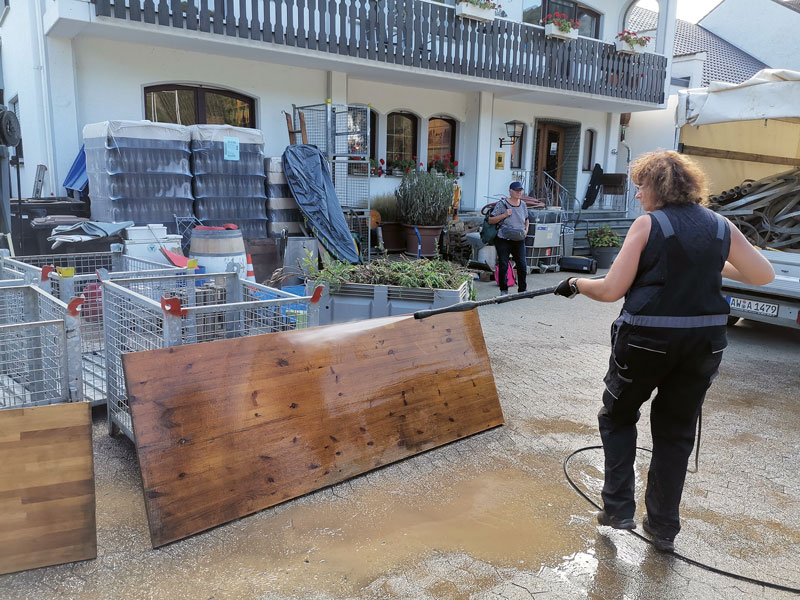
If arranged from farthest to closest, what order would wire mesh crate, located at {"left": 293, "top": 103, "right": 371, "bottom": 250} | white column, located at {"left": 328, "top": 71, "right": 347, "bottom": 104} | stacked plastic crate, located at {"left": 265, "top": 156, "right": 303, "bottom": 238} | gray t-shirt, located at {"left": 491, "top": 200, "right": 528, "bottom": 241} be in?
white column, located at {"left": 328, "top": 71, "right": 347, "bottom": 104} → wire mesh crate, located at {"left": 293, "top": 103, "right": 371, "bottom": 250} → stacked plastic crate, located at {"left": 265, "top": 156, "right": 303, "bottom": 238} → gray t-shirt, located at {"left": 491, "top": 200, "right": 528, "bottom": 241}

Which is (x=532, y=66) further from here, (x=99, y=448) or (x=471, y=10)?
(x=99, y=448)

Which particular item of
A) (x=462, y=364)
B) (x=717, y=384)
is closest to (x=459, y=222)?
(x=717, y=384)

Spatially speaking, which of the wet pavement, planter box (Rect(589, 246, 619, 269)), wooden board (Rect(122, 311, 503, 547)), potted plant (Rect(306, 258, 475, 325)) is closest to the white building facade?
planter box (Rect(589, 246, 619, 269))

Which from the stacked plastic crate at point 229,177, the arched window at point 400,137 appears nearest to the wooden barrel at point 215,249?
the stacked plastic crate at point 229,177

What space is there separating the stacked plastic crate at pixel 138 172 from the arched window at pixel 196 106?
2880 millimetres

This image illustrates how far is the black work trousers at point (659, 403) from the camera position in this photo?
2576 millimetres

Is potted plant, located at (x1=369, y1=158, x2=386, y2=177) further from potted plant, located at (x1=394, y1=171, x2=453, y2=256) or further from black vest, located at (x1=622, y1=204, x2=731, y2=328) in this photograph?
black vest, located at (x1=622, y1=204, x2=731, y2=328)

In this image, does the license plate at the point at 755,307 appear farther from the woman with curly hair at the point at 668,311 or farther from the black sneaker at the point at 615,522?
the black sneaker at the point at 615,522

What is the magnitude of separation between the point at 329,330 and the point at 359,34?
939cm

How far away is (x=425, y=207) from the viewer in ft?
39.3

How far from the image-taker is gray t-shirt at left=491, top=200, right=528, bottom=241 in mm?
8719

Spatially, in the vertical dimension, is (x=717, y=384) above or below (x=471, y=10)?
below

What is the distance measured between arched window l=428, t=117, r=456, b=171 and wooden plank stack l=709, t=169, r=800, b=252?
7.29 metres

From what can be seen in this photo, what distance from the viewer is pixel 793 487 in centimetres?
352
